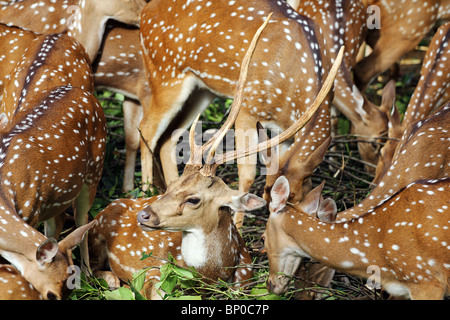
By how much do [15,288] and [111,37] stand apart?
3027mm

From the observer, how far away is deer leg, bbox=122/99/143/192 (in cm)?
648

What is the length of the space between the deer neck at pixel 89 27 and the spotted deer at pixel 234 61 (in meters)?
0.44

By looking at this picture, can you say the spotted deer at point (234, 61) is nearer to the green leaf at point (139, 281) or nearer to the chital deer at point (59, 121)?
the chital deer at point (59, 121)

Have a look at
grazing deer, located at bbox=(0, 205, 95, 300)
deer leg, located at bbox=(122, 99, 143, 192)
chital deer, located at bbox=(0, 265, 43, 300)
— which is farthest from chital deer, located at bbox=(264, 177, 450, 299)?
deer leg, located at bbox=(122, 99, 143, 192)

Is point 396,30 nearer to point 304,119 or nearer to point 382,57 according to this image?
point 382,57

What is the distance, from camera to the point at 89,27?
6.34 meters

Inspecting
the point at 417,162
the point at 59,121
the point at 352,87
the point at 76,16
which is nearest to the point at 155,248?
the point at 59,121

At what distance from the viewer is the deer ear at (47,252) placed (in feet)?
12.8

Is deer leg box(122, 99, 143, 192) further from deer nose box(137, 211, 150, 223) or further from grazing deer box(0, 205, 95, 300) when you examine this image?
grazing deer box(0, 205, 95, 300)

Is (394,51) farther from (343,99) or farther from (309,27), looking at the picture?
(309,27)

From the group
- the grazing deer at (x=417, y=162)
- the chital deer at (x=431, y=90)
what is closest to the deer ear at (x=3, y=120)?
the grazing deer at (x=417, y=162)

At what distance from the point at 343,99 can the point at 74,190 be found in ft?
7.75

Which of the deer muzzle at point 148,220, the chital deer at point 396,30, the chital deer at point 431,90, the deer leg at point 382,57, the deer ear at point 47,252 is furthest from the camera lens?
the deer leg at point 382,57
